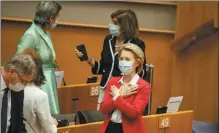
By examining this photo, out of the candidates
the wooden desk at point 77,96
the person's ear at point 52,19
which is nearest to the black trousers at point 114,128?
the person's ear at point 52,19

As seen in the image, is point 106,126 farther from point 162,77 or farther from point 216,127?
point 162,77

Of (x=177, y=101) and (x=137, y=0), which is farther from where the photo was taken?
(x=137, y=0)

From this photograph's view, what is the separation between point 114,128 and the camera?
3041 mm

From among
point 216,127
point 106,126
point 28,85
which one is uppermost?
point 28,85

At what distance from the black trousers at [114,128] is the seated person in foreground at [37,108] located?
0.40m

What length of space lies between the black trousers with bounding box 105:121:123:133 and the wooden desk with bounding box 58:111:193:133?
39 cm

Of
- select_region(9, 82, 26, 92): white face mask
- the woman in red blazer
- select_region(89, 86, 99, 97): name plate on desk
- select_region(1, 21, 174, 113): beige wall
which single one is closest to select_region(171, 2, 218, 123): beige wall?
select_region(1, 21, 174, 113): beige wall

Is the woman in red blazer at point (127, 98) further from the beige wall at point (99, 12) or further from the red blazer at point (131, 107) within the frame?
the beige wall at point (99, 12)

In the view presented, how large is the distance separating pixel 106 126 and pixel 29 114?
559 millimetres

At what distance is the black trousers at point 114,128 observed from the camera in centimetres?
303

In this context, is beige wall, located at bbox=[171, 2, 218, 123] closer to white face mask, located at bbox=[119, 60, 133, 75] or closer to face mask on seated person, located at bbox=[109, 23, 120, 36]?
face mask on seated person, located at bbox=[109, 23, 120, 36]

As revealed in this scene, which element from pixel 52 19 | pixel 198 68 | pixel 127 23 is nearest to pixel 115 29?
pixel 127 23

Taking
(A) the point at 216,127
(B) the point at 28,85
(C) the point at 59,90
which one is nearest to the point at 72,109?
(C) the point at 59,90

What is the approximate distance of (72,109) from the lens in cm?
461
